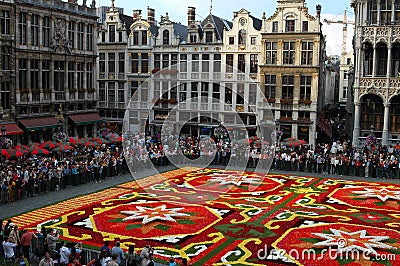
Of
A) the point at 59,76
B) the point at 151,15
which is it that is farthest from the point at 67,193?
the point at 151,15

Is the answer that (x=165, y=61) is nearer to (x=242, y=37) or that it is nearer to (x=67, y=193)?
(x=242, y=37)

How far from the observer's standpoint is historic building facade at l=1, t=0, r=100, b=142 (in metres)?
41.2

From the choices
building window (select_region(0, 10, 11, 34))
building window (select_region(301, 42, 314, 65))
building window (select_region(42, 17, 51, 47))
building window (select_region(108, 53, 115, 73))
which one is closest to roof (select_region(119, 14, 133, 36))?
building window (select_region(108, 53, 115, 73))

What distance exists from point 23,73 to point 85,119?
878 cm

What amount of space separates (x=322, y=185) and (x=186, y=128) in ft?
78.0

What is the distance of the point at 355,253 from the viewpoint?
18.4 meters

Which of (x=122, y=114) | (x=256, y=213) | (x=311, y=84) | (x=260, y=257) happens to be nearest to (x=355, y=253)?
(x=260, y=257)

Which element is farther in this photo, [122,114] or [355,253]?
[122,114]

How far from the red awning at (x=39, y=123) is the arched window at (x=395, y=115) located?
29712 mm

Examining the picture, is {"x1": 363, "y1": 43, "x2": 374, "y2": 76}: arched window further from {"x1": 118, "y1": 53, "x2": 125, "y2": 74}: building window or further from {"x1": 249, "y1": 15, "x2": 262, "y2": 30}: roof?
{"x1": 118, "y1": 53, "x2": 125, "y2": 74}: building window

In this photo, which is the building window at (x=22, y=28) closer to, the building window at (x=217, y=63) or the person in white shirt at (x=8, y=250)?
the building window at (x=217, y=63)

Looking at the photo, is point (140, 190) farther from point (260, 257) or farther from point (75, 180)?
point (260, 257)

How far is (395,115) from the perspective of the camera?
44.8 m

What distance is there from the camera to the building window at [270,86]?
4962 centimetres
